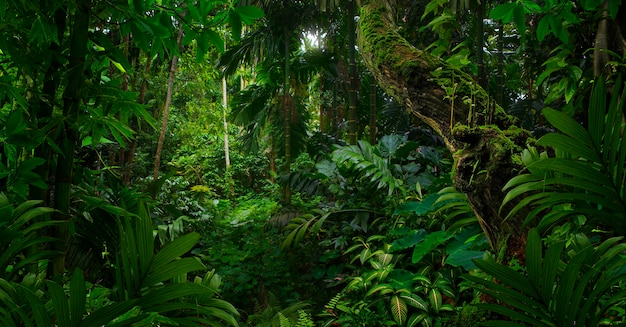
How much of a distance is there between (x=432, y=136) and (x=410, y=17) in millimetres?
1594

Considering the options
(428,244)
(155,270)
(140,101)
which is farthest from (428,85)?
(140,101)

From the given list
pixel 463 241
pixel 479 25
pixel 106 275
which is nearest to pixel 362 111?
pixel 479 25

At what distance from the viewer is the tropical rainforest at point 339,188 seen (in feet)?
3.14

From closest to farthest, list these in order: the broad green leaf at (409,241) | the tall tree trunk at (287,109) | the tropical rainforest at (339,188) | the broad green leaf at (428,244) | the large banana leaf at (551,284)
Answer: the large banana leaf at (551,284), the tropical rainforest at (339,188), the broad green leaf at (428,244), the broad green leaf at (409,241), the tall tree trunk at (287,109)

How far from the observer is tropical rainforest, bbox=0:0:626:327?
96cm

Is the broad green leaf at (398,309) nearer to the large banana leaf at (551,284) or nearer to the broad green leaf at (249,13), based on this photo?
the large banana leaf at (551,284)

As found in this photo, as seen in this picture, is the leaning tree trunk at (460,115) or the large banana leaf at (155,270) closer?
the large banana leaf at (155,270)

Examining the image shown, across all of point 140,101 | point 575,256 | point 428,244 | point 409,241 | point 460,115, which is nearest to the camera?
point 575,256

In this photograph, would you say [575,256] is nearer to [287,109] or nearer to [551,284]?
[551,284]

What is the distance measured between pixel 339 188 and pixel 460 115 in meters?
2.09

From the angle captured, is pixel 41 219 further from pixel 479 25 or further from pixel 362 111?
pixel 362 111

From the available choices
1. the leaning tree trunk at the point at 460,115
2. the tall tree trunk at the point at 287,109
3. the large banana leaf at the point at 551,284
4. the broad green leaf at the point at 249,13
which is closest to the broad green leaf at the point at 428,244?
the leaning tree trunk at the point at 460,115

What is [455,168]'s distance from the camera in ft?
7.07

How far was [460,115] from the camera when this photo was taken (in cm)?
235
